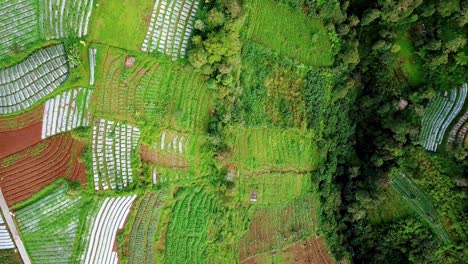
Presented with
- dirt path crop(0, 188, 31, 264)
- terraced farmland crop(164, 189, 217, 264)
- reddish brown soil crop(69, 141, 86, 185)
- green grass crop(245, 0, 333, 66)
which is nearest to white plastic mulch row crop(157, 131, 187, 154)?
terraced farmland crop(164, 189, 217, 264)

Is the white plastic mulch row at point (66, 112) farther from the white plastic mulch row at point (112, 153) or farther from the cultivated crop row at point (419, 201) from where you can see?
the cultivated crop row at point (419, 201)

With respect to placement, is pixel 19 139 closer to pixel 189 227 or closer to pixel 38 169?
pixel 38 169

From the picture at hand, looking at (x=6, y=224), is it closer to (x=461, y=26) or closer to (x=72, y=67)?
(x=72, y=67)

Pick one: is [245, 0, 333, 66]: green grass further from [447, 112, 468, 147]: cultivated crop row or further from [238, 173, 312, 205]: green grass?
[447, 112, 468, 147]: cultivated crop row

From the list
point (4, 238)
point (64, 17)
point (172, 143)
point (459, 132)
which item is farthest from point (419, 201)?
point (4, 238)

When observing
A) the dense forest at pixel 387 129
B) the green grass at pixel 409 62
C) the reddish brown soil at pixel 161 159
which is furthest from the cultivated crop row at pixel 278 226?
the green grass at pixel 409 62

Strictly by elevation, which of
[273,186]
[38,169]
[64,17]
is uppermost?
[64,17]
